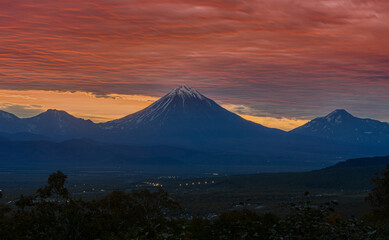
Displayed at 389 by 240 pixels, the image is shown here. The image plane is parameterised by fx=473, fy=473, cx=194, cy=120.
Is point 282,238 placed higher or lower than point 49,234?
higher

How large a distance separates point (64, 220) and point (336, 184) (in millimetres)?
175008

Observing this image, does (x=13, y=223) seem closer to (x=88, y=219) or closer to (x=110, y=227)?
(x=88, y=219)

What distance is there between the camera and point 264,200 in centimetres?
14338

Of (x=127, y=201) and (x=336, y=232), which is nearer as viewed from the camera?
(x=336, y=232)

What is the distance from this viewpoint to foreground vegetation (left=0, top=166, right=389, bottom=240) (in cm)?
1590

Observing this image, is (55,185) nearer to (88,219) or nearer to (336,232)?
(88,219)

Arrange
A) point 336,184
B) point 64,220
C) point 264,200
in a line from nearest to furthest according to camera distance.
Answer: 1. point 64,220
2. point 264,200
3. point 336,184

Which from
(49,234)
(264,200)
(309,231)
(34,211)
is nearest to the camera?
(309,231)

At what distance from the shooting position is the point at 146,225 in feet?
81.4

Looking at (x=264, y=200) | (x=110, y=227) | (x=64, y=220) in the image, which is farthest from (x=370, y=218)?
(x=264, y=200)

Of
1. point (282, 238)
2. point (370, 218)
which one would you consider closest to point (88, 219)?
point (282, 238)

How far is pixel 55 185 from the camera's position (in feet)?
118

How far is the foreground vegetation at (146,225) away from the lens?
1590cm

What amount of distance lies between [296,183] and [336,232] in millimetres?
182057
